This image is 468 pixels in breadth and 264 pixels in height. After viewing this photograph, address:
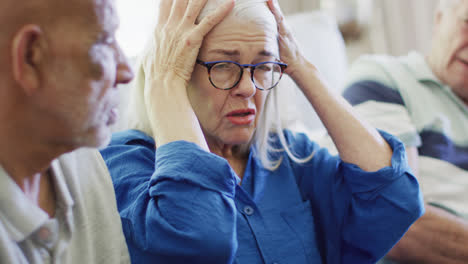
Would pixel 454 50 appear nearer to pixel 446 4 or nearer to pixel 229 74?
pixel 446 4

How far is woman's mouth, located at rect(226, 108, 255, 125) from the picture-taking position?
1.06 metres

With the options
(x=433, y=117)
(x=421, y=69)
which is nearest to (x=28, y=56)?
(x=433, y=117)

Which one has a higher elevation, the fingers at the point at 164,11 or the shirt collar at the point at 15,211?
the fingers at the point at 164,11

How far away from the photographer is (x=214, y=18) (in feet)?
3.24

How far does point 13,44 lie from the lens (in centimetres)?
58

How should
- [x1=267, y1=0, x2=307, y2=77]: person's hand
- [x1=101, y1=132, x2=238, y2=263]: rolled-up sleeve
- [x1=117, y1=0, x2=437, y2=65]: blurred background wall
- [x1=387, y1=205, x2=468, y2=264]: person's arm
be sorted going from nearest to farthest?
1. [x1=101, y1=132, x2=238, y2=263]: rolled-up sleeve
2. [x1=267, y1=0, x2=307, y2=77]: person's hand
3. [x1=387, y1=205, x2=468, y2=264]: person's arm
4. [x1=117, y1=0, x2=437, y2=65]: blurred background wall

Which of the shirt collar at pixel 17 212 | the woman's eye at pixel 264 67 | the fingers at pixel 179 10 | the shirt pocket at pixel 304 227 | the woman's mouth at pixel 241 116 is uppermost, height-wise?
the fingers at pixel 179 10

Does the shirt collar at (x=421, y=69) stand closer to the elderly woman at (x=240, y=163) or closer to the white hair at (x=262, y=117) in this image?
the elderly woman at (x=240, y=163)

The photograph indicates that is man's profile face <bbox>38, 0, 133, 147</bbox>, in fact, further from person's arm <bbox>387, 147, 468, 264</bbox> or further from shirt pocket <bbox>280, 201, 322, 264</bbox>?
person's arm <bbox>387, 147, 468, 264</bbox>

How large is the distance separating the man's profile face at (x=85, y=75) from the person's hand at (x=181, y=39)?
0.32 meters

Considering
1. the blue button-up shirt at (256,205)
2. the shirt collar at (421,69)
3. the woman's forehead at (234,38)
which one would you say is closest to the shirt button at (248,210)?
the blue button-up shirt at (256,205)

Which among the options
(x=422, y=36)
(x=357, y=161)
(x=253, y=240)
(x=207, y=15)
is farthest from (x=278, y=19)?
(x=422, y=36)

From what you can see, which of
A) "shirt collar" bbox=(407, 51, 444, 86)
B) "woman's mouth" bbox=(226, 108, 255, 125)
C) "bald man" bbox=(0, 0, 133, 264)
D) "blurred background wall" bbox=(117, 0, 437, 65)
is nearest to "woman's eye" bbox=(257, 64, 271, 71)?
"woman's mouth" bbox=(226, 108, 255, 125)

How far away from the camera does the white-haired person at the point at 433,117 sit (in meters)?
1.29
